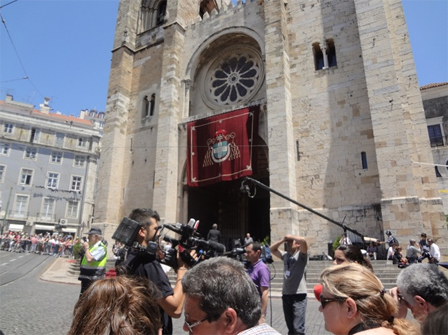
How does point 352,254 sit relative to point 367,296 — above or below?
above

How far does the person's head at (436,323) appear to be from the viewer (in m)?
0.91

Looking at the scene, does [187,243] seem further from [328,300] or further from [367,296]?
[367,296]

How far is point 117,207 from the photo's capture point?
16.6 m

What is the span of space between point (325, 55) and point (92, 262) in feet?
40.2

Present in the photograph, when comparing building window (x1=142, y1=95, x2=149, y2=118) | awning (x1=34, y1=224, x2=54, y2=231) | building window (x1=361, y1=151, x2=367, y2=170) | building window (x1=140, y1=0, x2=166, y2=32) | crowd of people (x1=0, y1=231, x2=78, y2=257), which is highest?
building window (x1=140, y1=0, x2=166, y2=32)

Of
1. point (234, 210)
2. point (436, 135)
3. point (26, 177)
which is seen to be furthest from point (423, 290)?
point (26, 177)

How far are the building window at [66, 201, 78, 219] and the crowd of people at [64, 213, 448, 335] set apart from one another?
36383mm

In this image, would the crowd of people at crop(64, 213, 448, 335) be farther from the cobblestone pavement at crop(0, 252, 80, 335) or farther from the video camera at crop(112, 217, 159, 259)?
the cobblestone pavement at crop(0, 252, 80, 335)

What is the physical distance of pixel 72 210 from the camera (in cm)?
3494

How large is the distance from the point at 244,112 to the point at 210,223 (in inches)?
272

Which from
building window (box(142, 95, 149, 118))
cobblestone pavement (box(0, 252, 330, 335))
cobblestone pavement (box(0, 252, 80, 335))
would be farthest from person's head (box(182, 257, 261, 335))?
building window (box(142, 95, 149, 118))

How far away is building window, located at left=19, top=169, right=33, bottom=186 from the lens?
3306 centimetres

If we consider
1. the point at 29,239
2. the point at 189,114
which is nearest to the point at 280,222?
the point at 189,114

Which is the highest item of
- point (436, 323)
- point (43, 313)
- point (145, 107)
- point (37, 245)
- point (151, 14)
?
point (151, 14)
